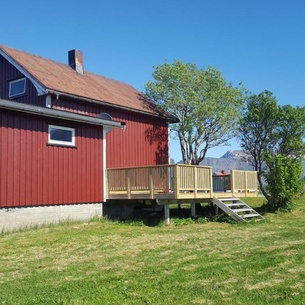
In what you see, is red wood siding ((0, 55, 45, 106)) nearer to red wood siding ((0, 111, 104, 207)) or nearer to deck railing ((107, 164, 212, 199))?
red wood siding ((0, 111, 104, 207))

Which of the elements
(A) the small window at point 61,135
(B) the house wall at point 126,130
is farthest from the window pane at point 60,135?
(B) the house wall at point 126,130

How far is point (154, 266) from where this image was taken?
710cm

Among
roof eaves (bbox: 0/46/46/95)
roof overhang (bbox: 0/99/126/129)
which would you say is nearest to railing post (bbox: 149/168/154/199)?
roof overhang (bbox: 0/99/126/129)

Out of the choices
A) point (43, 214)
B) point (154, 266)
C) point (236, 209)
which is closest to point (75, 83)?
point (43, 214)

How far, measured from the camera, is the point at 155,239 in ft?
34.4

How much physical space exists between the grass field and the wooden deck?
6.49 feet

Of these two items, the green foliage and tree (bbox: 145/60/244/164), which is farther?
tree (bbox: 145/60/244/164)

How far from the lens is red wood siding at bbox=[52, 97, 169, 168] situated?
17.7 m

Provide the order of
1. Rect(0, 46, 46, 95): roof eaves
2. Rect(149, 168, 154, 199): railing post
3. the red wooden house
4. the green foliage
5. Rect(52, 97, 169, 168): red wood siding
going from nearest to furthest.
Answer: the red wooden house
Rect(149, 168, 154, 199): railing post
Rect(0, 46, 46, 95): roof eaves
the green foliage
Rect(52, 97, 169, 168): red wood siding

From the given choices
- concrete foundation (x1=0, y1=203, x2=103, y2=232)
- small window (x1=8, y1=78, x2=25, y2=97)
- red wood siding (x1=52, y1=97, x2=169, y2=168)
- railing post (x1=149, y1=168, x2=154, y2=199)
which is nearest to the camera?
concrete foundation (x1=0, y1=203, x2=103, y2=232)

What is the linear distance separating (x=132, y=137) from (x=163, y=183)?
232 inches

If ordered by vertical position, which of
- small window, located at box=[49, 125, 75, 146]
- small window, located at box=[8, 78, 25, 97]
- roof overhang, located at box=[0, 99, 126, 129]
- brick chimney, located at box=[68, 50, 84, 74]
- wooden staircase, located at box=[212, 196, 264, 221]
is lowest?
wooden staircase, located at box=[212, 196, 264, 221]

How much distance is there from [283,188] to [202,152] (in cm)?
1102

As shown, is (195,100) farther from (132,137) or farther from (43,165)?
(43,165)
